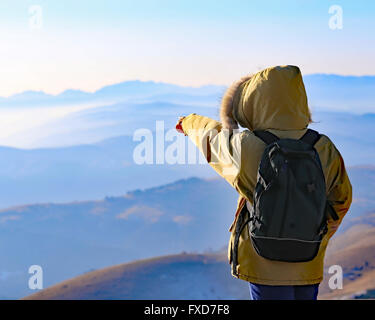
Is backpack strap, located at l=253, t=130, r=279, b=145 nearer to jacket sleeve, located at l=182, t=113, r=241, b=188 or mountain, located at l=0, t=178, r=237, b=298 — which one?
jacket sleeve, located at l=182, t=113, r=241, b=188

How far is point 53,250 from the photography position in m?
20.8

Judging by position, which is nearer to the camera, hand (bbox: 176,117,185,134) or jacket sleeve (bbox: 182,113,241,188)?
jacket sleeve (bbox: 182,113,241,188)

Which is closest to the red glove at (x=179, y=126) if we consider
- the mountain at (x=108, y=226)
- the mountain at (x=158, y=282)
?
the mountain at (x=158, y=282)

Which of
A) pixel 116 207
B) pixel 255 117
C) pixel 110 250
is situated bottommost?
pixel 110 250

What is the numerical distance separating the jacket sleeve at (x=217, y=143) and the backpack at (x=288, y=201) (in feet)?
0.46

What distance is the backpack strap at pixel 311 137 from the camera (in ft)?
7.74

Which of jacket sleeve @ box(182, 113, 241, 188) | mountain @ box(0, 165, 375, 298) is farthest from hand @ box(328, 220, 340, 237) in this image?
mountain @ box(0, 165, 375, 298)

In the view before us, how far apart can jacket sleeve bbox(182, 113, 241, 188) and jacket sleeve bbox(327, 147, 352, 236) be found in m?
0.44

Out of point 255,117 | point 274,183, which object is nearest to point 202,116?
point 255,117

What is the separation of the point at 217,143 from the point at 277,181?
1.20 ft

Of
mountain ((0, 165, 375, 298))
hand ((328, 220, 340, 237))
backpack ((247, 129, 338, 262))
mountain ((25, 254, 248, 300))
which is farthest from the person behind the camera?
mountain ((0, 165, 375, 298))

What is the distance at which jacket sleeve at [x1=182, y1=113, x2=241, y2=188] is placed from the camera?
7.69ft
